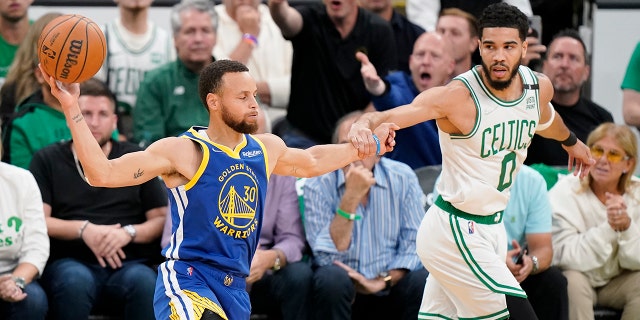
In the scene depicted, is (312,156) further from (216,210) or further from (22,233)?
(22,233)

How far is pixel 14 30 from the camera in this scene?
31.0 feet

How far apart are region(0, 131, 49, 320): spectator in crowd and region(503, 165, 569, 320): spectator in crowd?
3.28m

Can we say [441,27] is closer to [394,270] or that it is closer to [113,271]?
[394,270]

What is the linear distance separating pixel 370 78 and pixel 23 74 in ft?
9.12

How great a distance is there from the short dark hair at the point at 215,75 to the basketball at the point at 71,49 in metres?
0.57

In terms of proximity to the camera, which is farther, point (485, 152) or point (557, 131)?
point (557, 131)

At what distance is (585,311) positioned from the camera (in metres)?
Answer: 7.89

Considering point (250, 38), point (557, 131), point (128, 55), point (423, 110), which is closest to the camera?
point (423, 110)

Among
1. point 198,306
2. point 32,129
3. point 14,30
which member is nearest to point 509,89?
point 198,306

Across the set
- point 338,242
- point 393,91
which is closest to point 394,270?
point 338,242

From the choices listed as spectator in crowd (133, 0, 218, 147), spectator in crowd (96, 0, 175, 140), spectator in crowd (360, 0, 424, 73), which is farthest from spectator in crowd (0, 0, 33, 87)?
spectator in crowd (360, 0, 424, 73)

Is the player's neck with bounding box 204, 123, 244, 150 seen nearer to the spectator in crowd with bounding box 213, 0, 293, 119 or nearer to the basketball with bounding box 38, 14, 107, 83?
the basketball with bounding box 38, 14, 107, 83

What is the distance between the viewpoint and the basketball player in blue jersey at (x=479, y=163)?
649 centimetres

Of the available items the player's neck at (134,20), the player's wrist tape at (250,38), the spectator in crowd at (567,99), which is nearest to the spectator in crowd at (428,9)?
the spectator in crowd at (567,99)
